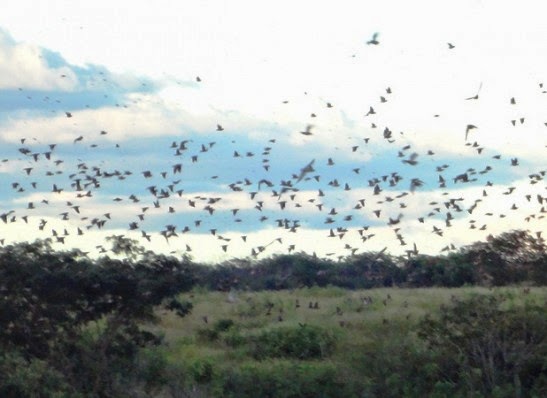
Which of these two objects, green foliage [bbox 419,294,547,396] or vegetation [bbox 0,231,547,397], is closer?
vegetation [bbox 0,231,547,397]

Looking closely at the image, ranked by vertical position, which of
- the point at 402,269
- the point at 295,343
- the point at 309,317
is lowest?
the point at 295,343

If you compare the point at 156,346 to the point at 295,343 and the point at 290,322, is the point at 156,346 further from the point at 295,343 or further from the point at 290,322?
the point at 290,322

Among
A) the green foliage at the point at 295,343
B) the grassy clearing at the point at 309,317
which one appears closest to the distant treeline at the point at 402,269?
the grassy clearing at the point at 309,317

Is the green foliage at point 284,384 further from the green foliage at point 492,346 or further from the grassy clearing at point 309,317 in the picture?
the grassy clearing at point 309,317

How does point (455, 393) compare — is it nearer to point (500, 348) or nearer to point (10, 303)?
point (500, 348)

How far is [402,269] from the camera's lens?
6631 cm

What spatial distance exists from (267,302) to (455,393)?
911 inches

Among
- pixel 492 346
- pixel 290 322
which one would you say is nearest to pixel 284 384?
pixel 492 346

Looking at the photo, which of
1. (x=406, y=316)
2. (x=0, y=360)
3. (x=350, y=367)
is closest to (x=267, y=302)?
(x=406, y=316)

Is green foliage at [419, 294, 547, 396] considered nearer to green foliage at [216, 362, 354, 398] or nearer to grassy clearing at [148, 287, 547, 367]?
green foliage at [216, 362, 354, 398]

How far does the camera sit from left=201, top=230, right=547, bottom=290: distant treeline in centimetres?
5456

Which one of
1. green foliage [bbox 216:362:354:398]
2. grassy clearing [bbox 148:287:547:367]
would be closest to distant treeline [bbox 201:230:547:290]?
grassy clearing [bbox 148:287:547:367]

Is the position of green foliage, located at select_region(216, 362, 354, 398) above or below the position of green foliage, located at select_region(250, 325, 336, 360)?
below

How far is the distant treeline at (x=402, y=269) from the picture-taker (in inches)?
2148
